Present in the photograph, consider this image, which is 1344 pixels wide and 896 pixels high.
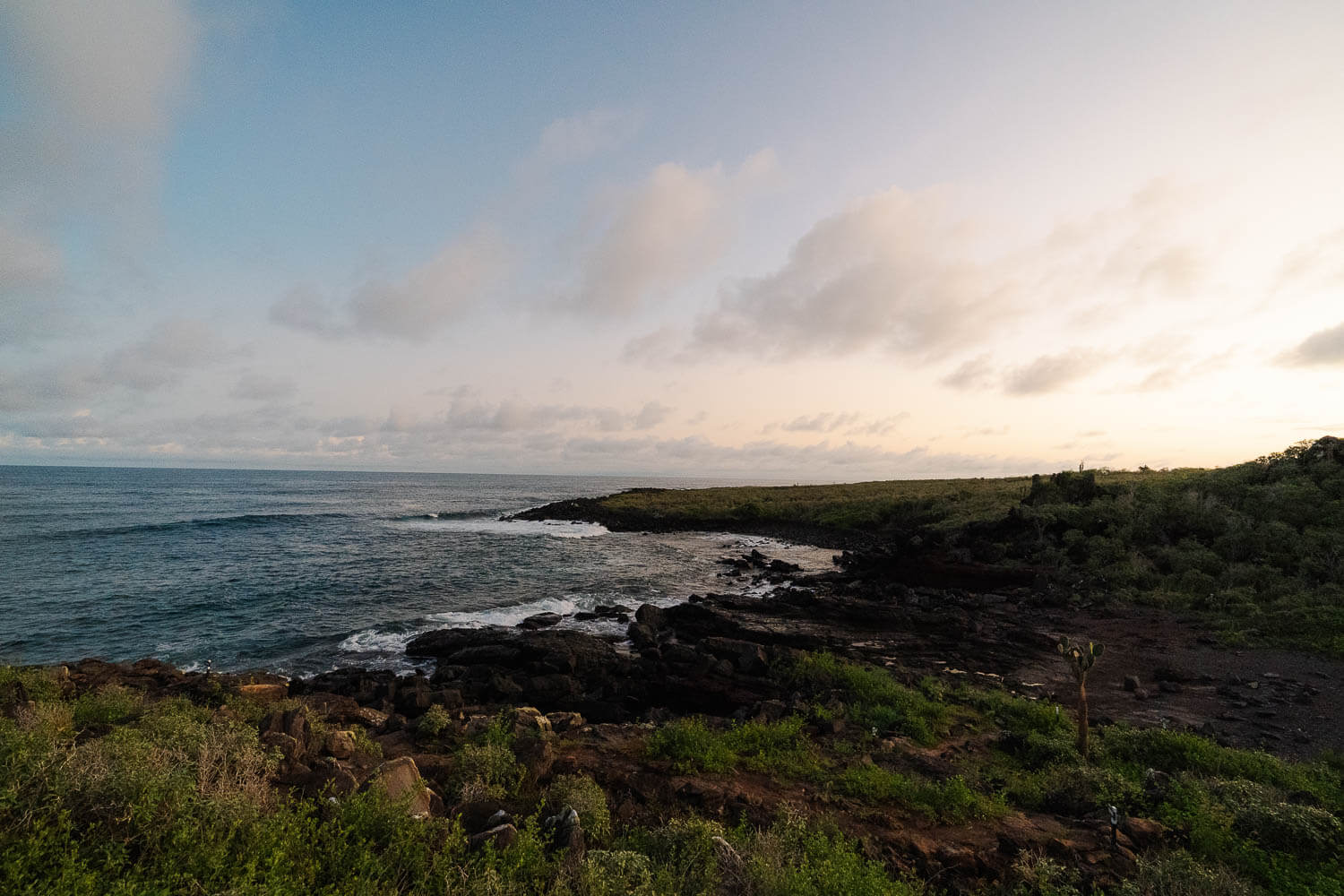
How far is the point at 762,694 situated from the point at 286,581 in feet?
97.7

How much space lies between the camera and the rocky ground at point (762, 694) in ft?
24.8

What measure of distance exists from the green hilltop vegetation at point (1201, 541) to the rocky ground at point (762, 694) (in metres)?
Result: 2.03

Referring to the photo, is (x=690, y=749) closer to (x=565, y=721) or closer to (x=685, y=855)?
(x=565, y=721)

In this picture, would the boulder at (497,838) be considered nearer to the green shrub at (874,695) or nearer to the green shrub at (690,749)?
the green shrub at (690,749)

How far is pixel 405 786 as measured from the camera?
7.04 metres

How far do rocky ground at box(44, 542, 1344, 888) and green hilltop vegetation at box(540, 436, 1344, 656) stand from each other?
203cm

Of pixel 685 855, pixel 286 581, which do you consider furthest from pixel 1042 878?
pixel 286 581

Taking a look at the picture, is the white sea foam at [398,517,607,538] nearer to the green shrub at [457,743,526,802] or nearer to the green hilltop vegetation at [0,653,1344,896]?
the green hilltop vegetation at [0,653,1344,896]

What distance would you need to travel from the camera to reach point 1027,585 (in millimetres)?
26906

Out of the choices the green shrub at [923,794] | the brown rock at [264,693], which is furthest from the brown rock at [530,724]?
the brown rock at [264,693]

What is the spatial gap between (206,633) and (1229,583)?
4172 centimetres

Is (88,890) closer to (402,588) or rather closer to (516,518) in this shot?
(402,588)

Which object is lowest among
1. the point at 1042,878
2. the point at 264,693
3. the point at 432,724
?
the point at 264,693

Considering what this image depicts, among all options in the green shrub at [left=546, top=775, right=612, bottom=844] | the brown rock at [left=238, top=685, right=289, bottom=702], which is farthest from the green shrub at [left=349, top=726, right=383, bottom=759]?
the brown rock at [left=238, top=685, right=289, bottom=702]
